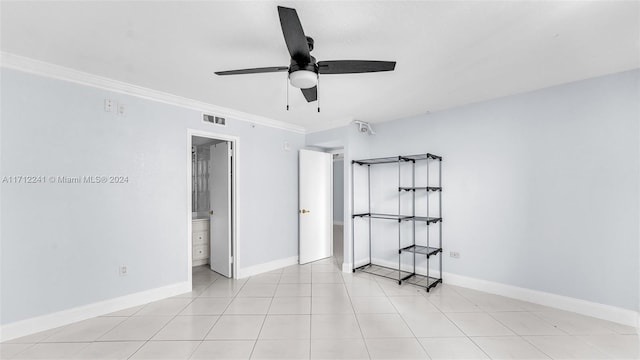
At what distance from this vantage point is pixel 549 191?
3123 mm

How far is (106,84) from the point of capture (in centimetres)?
293

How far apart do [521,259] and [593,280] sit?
24.8 inches

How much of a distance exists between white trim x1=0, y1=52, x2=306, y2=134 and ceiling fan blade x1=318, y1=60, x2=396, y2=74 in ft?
7.76

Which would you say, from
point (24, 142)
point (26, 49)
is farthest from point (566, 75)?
point (24, 142)

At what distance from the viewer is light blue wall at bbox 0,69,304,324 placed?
246 centimetres

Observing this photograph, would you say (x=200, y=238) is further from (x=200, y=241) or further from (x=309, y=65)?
(x=309, y=65)

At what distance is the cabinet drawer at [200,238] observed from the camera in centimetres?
474

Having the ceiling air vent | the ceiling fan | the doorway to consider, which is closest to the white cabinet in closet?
the doorway

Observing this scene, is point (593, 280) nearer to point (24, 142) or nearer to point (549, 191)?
point (549, 191)

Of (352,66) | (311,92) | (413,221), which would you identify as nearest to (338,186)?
(413,221)

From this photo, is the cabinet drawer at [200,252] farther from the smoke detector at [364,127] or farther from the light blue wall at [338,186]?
the light blue wall at [338,186]

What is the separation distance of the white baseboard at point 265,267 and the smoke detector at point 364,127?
260 centimetres

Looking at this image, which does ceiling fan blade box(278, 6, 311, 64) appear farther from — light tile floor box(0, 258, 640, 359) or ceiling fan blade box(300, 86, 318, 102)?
light tile floor box(0, 258, 640, 359)

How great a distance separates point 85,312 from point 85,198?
1.18 metres
